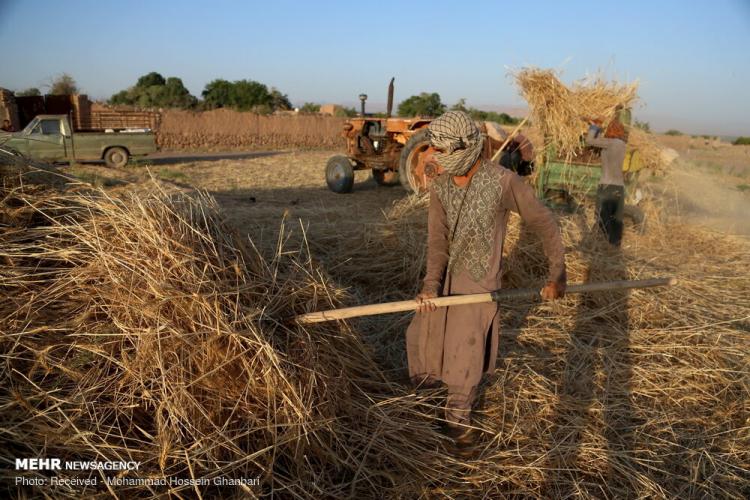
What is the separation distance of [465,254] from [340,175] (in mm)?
7810

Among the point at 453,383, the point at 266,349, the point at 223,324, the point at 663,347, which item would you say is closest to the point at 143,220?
the point at 223,324

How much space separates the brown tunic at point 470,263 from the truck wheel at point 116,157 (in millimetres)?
13183

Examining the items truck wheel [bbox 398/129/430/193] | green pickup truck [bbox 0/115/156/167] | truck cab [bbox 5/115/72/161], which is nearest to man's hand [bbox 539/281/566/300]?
truck wheel [bbox 398/129/430/193]

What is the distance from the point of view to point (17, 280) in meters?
2.07

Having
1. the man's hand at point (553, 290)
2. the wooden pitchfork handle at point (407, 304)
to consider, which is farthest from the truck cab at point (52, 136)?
the man's hand at point (553, 290)

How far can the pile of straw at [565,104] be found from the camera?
6738mm

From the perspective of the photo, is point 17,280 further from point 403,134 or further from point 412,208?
point 403,134

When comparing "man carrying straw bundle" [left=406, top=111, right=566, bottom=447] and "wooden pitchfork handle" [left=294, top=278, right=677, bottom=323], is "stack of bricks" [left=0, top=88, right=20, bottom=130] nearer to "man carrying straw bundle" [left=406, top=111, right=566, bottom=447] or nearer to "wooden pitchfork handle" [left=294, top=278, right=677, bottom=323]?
"wooden pitchfork handle" [left=294, top=278, right=677, bottom=323]

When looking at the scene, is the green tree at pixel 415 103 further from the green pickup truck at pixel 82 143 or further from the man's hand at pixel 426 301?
the man's hand at pixel 426 301

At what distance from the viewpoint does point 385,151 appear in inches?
372

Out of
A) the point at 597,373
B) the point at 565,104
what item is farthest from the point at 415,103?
the point at 597,373

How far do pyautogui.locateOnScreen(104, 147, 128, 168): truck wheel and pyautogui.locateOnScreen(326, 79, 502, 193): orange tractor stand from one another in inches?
262

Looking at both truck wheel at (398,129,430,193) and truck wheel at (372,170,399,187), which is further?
truck wheel at (372,170,399,187)

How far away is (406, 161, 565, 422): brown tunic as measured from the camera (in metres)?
2.23
